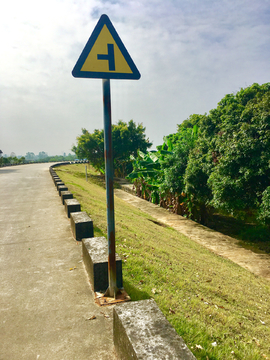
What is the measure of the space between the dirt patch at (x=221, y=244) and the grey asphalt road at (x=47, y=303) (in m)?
6.85

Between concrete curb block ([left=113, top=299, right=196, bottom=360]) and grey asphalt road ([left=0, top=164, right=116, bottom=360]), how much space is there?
1.44 ft

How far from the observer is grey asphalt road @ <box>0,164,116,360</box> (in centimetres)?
280

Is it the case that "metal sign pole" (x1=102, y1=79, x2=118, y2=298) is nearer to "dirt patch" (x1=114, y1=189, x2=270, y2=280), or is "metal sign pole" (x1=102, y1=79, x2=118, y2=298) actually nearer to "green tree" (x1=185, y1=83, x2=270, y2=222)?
"dirt patch" (x1=114, y1=189, x2=270, y2=280)

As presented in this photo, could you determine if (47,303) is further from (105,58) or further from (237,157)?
(237,157)

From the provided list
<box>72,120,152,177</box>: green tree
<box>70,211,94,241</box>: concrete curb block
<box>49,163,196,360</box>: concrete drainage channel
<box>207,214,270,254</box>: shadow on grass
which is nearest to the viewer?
<box>49,163,196,360</box>: concrete drainage channel

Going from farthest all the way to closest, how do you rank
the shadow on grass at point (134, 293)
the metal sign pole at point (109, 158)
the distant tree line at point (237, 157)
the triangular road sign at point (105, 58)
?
the distant tree line at point (237, 157) → the shadow on grass at point (134, 293) → the metal sign pole at point (109, 158) → the triangular road sign at point (105, 58)

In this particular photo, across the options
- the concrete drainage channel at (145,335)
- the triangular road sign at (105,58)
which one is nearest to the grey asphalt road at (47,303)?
the concrete drainage channel at (145,335)

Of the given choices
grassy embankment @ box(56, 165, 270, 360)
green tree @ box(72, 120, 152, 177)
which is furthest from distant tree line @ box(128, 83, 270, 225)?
green tree @ box(72, 120, 152, 177)

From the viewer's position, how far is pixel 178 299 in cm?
419

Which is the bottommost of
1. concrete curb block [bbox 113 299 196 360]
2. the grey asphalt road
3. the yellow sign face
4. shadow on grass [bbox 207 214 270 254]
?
shadow on grass [bbox 207 214 270 254]

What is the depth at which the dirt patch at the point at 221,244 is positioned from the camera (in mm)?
9656

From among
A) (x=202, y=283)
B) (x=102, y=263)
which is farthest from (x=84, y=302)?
(x=202, y=283)

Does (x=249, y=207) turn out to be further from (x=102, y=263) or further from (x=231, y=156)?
(x=102, y=263)

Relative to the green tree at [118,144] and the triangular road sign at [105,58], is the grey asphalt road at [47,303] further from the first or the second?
the green tree at [118,144]
